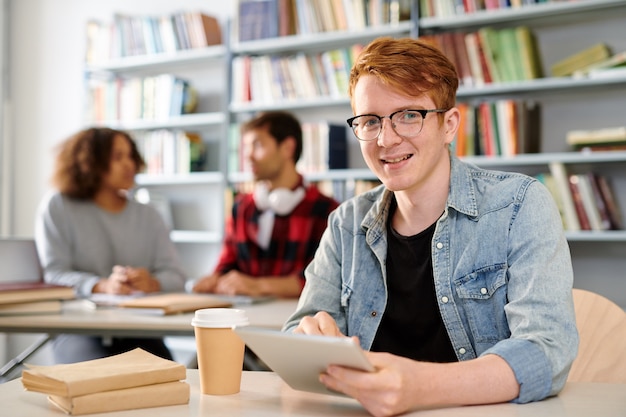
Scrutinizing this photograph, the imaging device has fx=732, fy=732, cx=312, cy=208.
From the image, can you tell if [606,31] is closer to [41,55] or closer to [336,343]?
[336,343]

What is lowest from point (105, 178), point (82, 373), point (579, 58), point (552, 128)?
point (82, 373)

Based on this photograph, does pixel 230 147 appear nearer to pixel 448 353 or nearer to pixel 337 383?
pixel 448 353

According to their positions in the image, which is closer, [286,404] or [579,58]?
[286,404]

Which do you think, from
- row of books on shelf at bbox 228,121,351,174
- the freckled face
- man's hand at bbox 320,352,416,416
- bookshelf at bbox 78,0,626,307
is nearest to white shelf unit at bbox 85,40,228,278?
bookshelf at bbox 78,0,626,307

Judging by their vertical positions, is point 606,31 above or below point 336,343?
above

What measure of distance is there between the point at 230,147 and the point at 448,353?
116 inches

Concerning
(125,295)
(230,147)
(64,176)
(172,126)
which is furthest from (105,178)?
(172,126)

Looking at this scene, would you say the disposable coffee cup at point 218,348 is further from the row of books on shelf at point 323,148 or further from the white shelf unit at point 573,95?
the row of books on shelf at point 323,148

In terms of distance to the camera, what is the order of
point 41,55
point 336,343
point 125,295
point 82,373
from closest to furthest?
1. point 336,343
2. point 82,373
3. point 125,295
4. point 41,55

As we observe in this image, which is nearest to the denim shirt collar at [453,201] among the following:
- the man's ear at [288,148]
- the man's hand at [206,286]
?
the man's hand at [206,286]

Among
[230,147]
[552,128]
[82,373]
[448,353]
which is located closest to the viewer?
[82,373]

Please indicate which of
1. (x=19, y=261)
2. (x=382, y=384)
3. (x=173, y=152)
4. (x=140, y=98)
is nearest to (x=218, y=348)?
(x=382, y=384)

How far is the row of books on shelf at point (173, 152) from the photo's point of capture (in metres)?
4.30

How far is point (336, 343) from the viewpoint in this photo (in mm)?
896
